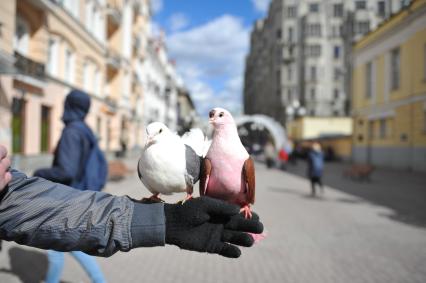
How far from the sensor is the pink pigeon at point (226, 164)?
1.51 metres

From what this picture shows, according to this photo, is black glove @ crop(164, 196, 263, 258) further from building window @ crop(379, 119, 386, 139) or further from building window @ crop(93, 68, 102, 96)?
building window @ crop(379, 119, 386, 139)

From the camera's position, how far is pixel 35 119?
1733cm

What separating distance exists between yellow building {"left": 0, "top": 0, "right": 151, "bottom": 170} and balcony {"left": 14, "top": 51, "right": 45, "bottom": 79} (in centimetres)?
1

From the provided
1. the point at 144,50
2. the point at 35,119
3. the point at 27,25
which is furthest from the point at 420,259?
the point at 144,50

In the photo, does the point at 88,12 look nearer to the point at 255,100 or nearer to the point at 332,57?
the point at 332,57

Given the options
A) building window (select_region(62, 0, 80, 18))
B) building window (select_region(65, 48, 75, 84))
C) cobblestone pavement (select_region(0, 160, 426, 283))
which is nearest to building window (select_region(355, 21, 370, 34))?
building window (select_region(62, 0, 80, 18))

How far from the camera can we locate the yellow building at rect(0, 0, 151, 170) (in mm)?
14805

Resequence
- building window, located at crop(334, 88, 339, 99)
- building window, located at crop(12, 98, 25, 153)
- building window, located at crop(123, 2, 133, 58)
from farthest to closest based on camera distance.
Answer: building window, located at crop(334, 88, 339, 99), building window, located at crop(123, 2, 133, 58), building window, located at crop(12, 98, 25, 153)

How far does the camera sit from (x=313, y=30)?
6116cm

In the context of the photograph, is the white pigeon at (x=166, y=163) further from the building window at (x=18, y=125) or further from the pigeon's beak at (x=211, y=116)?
the building window at (x=18, y=125)

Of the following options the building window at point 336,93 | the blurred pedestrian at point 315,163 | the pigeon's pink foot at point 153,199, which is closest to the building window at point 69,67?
the blurred pedestrian at point 315,163

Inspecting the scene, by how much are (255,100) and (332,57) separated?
33.3 metres

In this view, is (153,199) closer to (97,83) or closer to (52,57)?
(52,57)

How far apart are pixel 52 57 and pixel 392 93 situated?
777 inches
